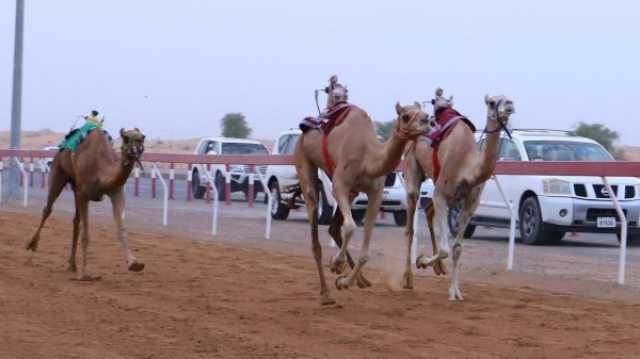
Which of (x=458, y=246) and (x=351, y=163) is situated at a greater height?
(x=351, y=163)

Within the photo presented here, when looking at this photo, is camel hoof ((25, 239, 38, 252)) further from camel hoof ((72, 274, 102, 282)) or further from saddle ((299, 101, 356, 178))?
saddle ((299, 101, 356, 178))

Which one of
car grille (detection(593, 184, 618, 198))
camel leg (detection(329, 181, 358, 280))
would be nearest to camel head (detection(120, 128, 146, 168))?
camel leg (detection(329, 181, 358, 280))

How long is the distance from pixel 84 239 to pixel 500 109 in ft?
17.1

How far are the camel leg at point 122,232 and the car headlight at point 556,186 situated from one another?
7012mm

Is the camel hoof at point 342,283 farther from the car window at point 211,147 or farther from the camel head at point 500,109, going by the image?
the car window at point 211,147

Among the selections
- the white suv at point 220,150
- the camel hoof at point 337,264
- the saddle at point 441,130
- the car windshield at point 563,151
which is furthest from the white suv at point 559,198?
the white suv at point 220,150

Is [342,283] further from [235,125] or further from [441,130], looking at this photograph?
[235,125]

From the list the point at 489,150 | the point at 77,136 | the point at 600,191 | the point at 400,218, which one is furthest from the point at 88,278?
the point at 400,218

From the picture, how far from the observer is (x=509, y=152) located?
64.5ft

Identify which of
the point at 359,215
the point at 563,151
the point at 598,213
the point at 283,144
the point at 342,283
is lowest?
the point at 359,215

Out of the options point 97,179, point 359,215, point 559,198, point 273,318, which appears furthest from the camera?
point 359,215

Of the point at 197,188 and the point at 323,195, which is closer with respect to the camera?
the point at 323,195

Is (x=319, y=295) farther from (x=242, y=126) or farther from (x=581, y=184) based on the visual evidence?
A: (x=242, y=126)

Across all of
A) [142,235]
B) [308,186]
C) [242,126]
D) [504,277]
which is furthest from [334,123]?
[242,126]
